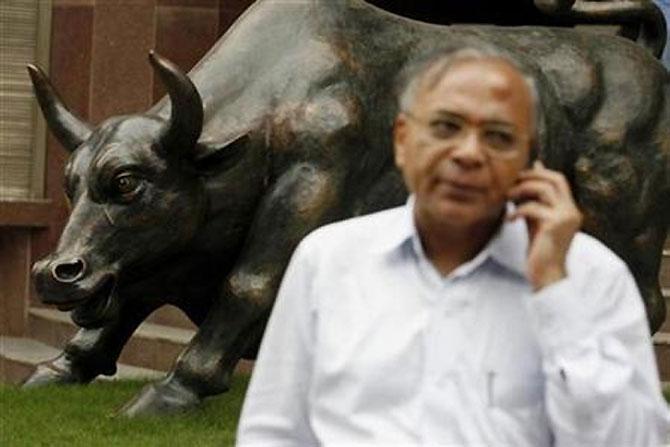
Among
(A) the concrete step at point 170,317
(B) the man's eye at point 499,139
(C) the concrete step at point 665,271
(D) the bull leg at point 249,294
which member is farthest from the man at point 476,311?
(A) the concrete step at point 170,317

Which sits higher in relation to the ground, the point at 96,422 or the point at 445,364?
the point at 445,364

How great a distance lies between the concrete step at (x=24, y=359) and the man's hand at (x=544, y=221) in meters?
8.07

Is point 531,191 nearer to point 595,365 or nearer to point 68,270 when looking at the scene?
point 595,365

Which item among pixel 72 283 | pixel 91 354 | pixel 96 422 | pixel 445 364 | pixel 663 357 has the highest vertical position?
pixel 445 364

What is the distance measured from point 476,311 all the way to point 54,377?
20.0 feet

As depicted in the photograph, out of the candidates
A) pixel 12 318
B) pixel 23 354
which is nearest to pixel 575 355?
pixel 23 354

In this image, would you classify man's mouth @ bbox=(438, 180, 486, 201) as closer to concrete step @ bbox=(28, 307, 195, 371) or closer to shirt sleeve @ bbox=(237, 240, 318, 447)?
shirt sleeve @ bbox=(237, 240, 318, 447)

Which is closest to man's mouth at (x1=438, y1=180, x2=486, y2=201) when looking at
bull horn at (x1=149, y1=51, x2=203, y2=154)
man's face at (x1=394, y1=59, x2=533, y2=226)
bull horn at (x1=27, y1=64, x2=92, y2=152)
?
man's face at (x1=394, y1=59, x2=533, y2=226)

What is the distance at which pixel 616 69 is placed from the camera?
28.9ft

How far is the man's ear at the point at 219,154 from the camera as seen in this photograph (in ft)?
25.9

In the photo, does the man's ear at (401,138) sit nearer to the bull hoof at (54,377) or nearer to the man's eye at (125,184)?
the man's eye at (125,184)

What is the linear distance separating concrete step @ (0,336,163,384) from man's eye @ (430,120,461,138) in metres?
8.08

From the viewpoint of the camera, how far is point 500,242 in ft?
10.3

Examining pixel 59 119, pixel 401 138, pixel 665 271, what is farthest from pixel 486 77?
pixel 665 271
